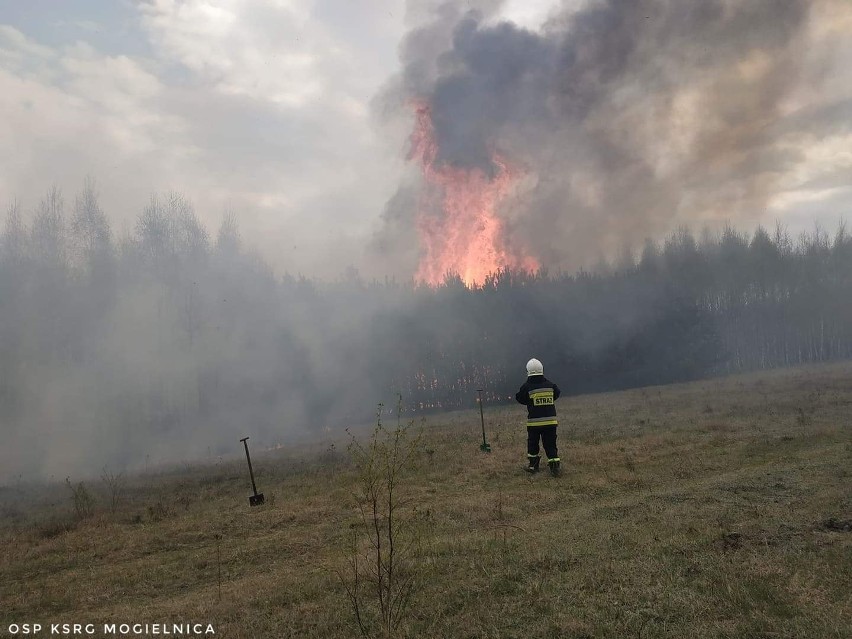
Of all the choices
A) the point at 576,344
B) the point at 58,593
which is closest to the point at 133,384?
the point at 58,593

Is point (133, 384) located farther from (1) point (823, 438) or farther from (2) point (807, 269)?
(2) point (807, 269)

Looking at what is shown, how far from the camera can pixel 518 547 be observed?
6977 mm

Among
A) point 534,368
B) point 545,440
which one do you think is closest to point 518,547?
point 545,440

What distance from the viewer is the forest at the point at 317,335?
1570 inches

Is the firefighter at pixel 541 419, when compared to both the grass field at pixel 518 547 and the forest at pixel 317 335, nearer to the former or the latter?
the grass field at pixel 518 547

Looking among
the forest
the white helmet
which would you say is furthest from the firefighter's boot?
the forest

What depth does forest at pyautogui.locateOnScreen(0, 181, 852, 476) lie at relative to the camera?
39875 millimetres

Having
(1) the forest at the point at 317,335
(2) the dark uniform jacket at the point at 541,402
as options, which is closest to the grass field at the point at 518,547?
(2) the dark uniform jacket at the point at 541,402

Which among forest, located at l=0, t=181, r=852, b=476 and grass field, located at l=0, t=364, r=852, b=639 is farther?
forest, located at l=0, t=181, r=852, b=476

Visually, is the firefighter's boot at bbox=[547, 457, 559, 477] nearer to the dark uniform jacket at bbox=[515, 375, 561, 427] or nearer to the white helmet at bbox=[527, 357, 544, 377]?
the dark uniform jacket at bbox=[515, 375, 561, 427]

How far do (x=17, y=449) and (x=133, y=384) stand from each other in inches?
355

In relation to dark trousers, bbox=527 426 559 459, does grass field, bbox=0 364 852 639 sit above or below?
below

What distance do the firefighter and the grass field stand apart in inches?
18.3

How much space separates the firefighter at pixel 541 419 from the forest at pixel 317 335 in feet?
103
